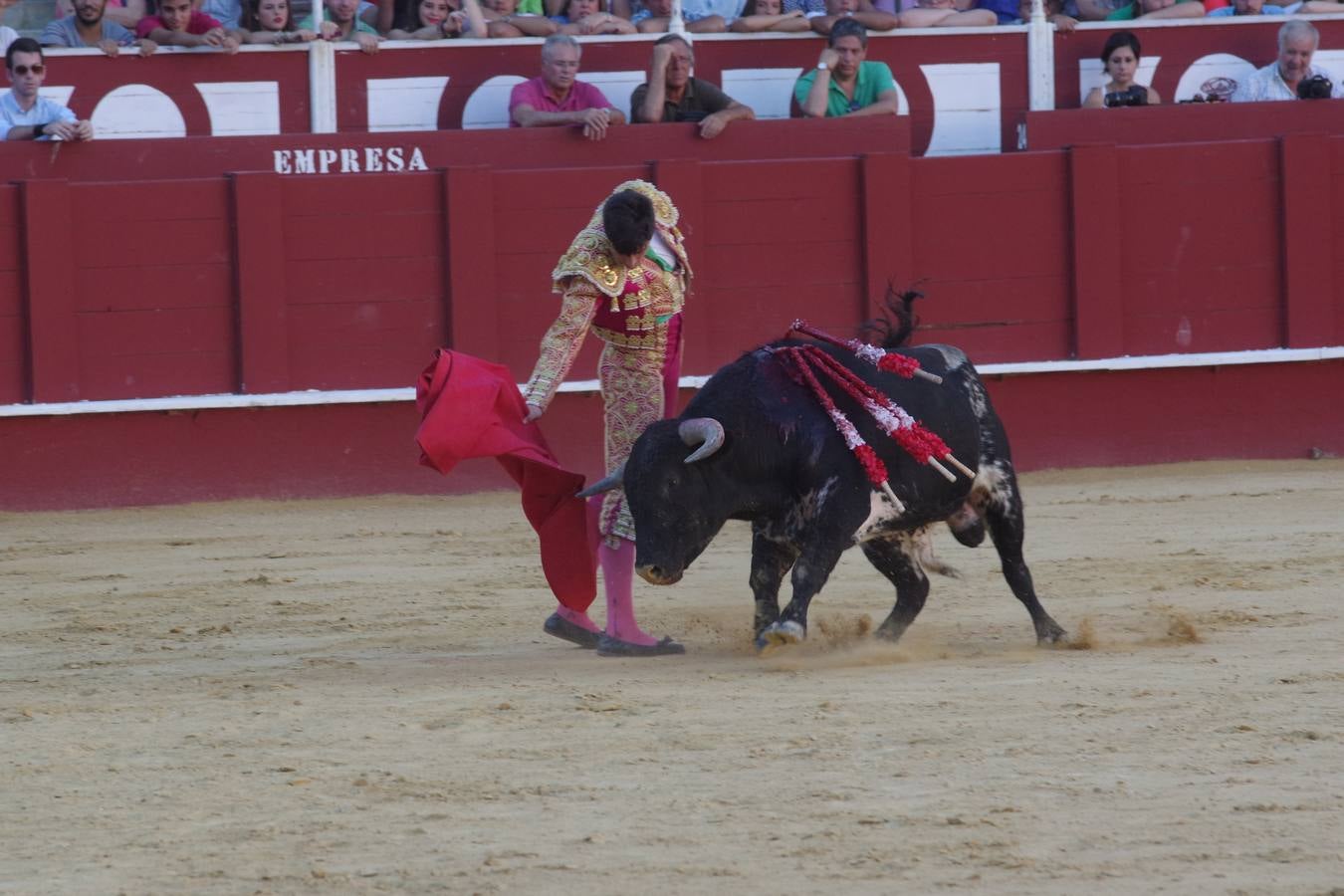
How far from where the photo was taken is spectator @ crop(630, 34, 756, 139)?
25.8 feet

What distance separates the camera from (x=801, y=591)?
4.29 meters

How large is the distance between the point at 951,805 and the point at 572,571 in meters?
1.75

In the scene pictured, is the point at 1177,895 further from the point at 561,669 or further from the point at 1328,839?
the point at 561,669

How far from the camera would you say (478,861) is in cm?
283

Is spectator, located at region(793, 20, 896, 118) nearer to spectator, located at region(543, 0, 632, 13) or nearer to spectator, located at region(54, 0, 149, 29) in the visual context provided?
spectator, located at region(543, 0, 632, 13)

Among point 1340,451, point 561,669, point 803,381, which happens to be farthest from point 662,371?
point 1340,451

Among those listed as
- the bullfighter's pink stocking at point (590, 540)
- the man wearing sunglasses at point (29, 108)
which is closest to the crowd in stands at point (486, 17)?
the man wearing sunglasses at point (29, 108)

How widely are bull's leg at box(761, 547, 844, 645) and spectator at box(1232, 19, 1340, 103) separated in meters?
5.07

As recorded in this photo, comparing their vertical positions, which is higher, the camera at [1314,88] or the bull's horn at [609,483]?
the camera at [1314,88]

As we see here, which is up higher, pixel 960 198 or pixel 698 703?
pixel 960 198

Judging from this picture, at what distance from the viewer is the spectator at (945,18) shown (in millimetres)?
8570

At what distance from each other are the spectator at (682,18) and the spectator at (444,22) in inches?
26.8

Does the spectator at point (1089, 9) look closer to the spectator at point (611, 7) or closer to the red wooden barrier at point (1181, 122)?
the red wooden barrier at point (1181, 122)

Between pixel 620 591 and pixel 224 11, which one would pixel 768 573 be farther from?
pixel 224 11
